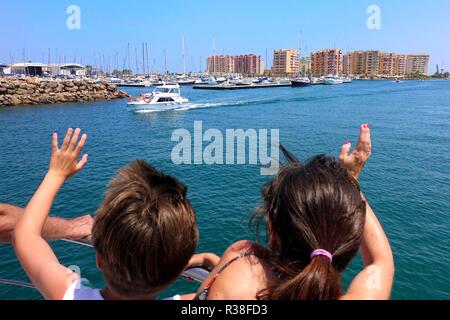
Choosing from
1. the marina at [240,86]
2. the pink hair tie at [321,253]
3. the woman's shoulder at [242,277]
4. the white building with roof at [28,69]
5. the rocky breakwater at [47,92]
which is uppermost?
the white building with roof at [28,69]

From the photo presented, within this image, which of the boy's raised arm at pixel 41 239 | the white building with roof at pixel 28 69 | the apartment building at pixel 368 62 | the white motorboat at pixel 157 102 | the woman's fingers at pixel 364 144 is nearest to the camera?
the boy's raised arm at pixel 41 239

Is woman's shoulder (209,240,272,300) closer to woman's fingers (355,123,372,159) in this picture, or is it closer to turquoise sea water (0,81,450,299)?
turquoise sea water (0,81,450,299)

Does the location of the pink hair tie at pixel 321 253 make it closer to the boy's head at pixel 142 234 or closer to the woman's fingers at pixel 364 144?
the boy's head at pixel 142 234

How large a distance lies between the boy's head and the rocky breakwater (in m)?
62.3

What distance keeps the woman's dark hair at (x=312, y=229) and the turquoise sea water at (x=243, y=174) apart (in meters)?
0.88

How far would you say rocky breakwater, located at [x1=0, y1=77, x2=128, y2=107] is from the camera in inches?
2250

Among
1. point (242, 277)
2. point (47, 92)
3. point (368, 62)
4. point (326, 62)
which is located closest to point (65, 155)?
point (242, 277)

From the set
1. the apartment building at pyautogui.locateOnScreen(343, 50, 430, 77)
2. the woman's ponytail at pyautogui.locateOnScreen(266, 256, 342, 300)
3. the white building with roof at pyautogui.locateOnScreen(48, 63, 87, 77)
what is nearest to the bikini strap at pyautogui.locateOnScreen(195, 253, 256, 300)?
the woman's ponytail at pyautogui.locateOnScreen(266, 256, 342, 300)

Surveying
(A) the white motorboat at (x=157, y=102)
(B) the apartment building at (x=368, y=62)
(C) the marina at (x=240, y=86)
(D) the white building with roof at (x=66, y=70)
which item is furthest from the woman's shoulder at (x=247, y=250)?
(B) the apartment building at (x=368, y=62)

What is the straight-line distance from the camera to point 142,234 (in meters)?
1.52

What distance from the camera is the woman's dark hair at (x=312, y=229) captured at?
1582 millimetres

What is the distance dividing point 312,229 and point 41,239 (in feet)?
4.51

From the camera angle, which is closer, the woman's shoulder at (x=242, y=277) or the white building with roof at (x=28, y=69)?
the woman's shoulder at (x=242, y=277)

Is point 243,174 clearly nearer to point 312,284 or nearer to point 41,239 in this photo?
point 41,239
